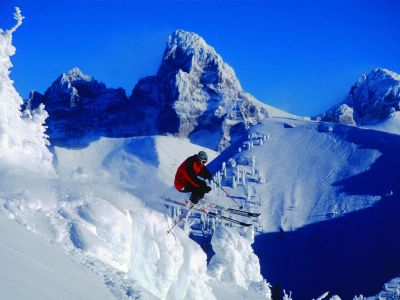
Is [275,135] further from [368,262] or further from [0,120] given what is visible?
[0,120]

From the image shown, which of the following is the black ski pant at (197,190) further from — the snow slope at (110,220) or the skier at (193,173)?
the snow slope at (110,220)

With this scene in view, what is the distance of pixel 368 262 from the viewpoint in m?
108

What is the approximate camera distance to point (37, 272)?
12.1 m

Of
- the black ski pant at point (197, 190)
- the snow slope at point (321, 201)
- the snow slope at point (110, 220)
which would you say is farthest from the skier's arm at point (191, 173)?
the snow slope at point (321, 201)

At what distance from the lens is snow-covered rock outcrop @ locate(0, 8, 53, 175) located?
31.1m

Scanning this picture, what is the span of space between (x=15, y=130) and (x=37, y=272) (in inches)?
912

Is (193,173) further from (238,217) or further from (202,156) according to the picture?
(238,217)

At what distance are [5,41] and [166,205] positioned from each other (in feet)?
57.5

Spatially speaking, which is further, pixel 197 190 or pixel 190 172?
pixel 197 190

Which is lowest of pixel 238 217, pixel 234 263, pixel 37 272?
pixel 37 272

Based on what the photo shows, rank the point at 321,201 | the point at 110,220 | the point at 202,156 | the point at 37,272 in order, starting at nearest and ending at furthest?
the point at 37,272 → the point at 202,156 → the point at 110,220 → the point at 321,201

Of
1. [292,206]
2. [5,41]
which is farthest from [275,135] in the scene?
[5,41]

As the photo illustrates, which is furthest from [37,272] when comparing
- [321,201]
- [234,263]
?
[321,201]

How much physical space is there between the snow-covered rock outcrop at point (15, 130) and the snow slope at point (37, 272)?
14.1 m
